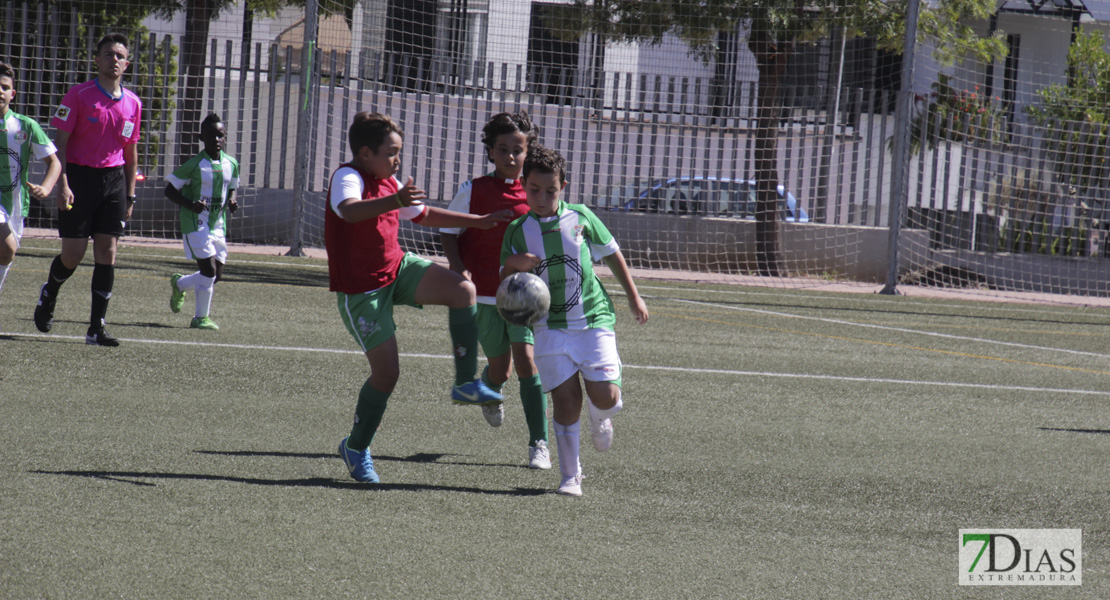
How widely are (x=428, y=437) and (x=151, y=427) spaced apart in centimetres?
135

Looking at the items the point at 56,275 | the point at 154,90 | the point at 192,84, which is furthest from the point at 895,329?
the point at 154,90

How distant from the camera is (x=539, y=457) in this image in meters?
5.16

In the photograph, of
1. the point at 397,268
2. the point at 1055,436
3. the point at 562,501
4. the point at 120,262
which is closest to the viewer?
the point at 562,501

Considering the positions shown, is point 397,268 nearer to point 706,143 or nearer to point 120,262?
point 120,262

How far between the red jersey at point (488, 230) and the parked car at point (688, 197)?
43.2 ft

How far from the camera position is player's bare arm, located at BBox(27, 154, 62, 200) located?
7.20 metres

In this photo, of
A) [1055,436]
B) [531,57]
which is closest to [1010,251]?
[531,57]

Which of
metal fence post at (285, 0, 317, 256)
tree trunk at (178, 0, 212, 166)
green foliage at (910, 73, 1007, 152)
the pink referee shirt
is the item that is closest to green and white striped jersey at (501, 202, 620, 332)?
the pink referee shirt

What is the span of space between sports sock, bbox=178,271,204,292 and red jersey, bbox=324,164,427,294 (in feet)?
14.9

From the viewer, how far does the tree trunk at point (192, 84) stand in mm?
17250

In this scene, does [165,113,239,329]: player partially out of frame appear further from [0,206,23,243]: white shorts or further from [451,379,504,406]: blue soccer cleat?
[451,379,504,406]: blue soccer cleat

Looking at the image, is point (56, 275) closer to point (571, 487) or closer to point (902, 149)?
point (571, 487)

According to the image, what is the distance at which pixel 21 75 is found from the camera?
55.4 ft

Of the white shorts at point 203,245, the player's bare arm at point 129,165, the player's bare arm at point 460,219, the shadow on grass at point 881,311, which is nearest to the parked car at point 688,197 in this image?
the shadow on grass at point 881,311
